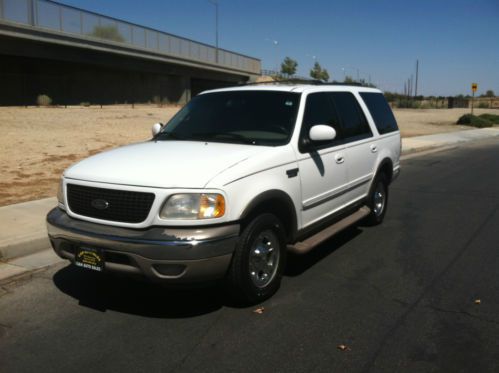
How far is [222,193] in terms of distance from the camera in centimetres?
391

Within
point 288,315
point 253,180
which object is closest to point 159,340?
point 288,315

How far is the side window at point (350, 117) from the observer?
5.93 meters

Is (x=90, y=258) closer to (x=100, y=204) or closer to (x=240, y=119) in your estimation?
(x=100, y=204)

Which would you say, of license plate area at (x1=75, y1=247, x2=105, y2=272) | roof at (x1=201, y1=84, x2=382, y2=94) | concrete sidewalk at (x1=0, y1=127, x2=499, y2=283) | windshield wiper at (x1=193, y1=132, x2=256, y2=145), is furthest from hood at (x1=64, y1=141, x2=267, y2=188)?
concrete sidewalk at (x1=0, y1=127, x2=499, y2=283)

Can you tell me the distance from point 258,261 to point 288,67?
9023 cm

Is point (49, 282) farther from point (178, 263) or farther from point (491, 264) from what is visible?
point (491, 264)

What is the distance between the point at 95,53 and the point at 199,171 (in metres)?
36.3

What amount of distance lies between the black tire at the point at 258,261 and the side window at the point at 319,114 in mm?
1025

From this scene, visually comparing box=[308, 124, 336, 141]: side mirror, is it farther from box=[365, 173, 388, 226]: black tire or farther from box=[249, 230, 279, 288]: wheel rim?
box=[365, 173, 388, 226]: black tire

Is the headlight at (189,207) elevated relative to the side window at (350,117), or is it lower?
lower

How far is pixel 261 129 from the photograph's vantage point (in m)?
5.00

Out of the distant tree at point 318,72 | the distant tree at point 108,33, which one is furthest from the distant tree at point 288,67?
the distant tree at point 108,33

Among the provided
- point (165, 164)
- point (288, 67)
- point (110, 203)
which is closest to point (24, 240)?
point (110, 203)

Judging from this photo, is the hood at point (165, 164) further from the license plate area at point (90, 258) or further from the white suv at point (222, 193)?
the license plate area at point (90, 258)
